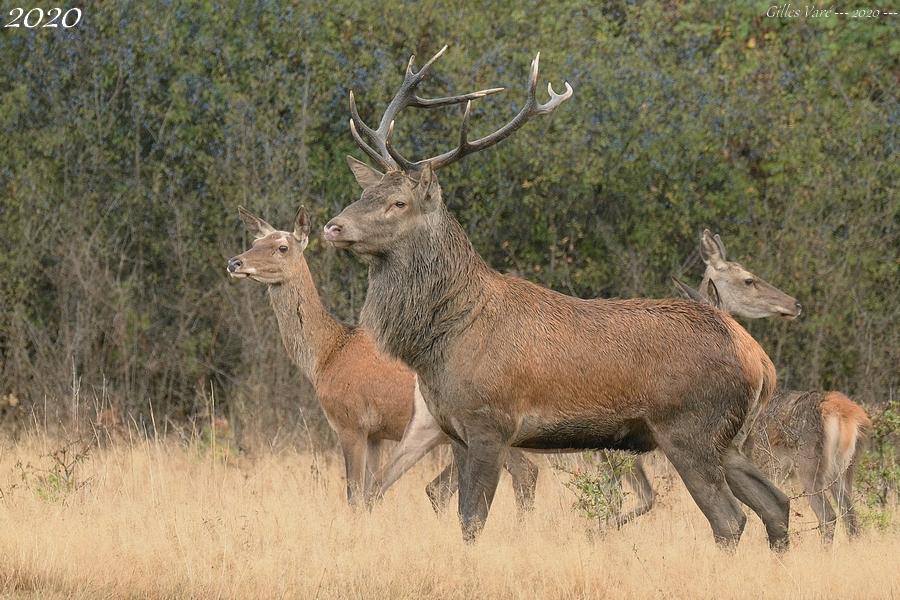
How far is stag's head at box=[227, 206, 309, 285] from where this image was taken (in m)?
9.80

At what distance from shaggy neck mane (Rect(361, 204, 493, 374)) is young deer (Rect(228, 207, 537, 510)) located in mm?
1498

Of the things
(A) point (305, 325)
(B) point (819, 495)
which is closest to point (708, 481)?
(B) point (819, 495)

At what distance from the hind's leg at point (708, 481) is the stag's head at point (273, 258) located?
145 inches

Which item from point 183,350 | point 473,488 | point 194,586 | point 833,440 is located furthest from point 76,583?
point 183,350

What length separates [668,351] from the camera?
23.1 ft

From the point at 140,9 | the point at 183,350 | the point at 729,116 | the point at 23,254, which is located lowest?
the point at 183,350

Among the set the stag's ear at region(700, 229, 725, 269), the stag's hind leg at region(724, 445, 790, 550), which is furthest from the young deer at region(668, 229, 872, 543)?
the stag's ear at region(700, 229, 725, 269)

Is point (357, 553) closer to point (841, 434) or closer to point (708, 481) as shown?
point (708, 481)

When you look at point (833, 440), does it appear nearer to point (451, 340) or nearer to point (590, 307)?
point (590, 307)

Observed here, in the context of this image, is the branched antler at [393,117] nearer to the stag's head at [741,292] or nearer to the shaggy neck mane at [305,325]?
the shaggy neck mane at [305,325]

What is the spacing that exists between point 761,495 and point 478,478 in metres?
1.44

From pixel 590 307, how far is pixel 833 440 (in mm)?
2182

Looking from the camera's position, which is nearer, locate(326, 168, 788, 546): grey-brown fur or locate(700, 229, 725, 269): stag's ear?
locate(326, 168, 788, 546): grey-brown fur

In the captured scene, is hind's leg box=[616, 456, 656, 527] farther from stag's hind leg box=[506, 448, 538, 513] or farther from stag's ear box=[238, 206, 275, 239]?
stag's ear box=[238, 206, 275, 239]
